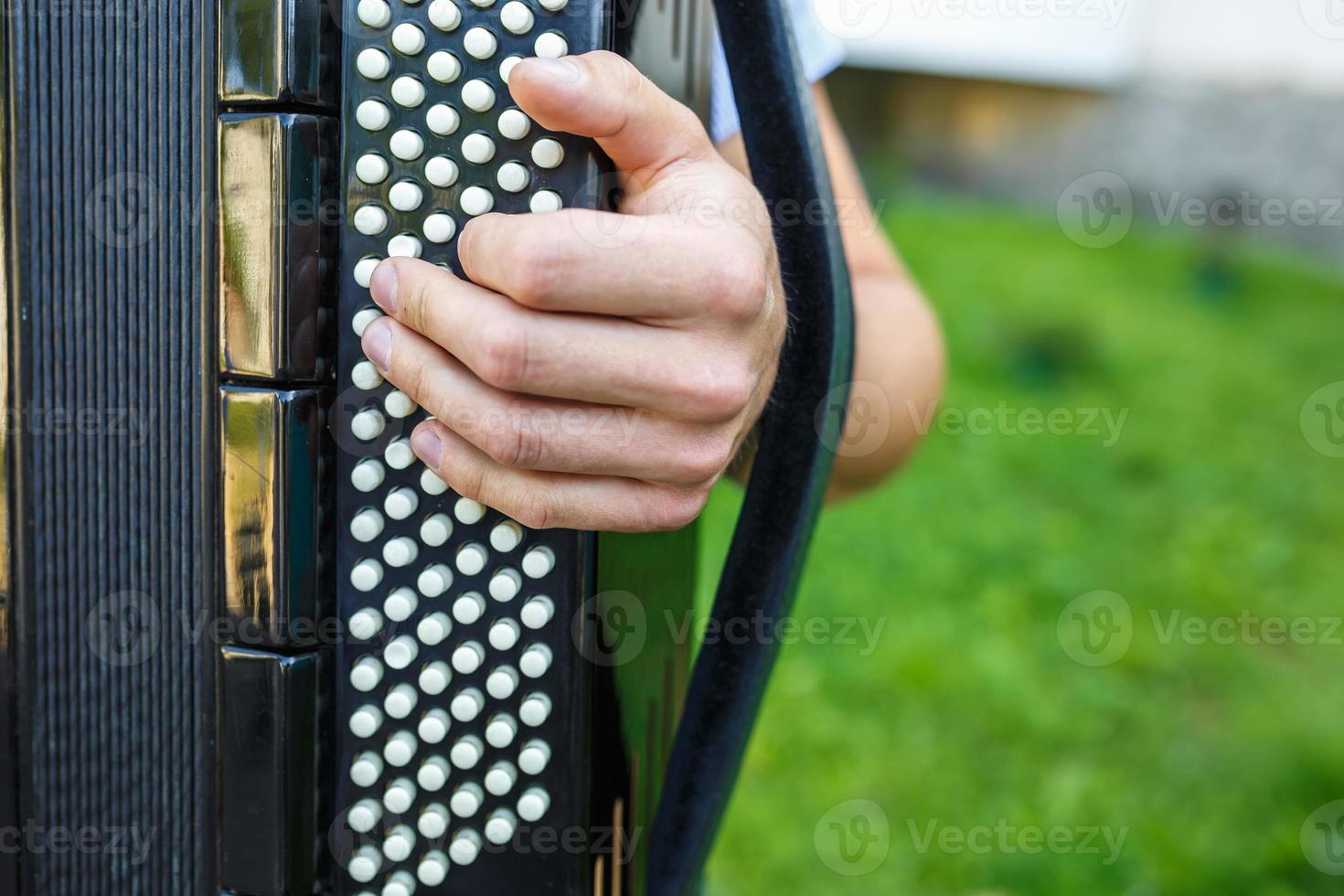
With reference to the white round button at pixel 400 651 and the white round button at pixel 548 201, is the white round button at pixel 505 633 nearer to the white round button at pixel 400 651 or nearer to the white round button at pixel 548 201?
the white round button at pixel 400 651

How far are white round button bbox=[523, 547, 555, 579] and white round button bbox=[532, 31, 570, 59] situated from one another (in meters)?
0.33

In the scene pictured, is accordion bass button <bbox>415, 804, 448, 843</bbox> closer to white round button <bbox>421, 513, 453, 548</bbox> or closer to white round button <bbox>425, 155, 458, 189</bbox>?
white round button <bbox>421, 513, 453, 548</bbox>

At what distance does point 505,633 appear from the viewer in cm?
70

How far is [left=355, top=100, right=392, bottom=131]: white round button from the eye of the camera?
25.4 inches

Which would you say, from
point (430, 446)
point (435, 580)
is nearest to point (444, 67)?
point (430, 446)

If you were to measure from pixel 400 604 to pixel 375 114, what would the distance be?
0.34 m

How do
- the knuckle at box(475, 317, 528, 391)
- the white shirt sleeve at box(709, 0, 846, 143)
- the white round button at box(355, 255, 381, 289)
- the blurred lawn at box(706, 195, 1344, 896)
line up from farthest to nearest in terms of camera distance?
the blurred lawn at box(706, 195, 1344, 896) → the white shirt sleeve at box(709, 0, 846, 143) → the white round button at box(355, 255, 381, 289) → the knuckle at box(475, 317, 528, 391)

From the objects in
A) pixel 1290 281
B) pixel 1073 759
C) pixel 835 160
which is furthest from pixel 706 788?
pixel 1290 281

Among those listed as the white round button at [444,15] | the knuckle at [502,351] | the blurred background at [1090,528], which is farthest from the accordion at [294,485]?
the blurred background at [1090,528]

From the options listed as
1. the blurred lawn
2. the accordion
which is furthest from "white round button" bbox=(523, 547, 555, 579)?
the blurred lawn

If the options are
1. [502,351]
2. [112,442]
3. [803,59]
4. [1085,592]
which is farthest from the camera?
[1085,592]

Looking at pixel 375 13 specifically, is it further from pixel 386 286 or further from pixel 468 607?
pixel 468 607

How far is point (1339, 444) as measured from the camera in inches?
141

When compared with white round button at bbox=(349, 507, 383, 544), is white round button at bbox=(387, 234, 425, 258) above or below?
above
